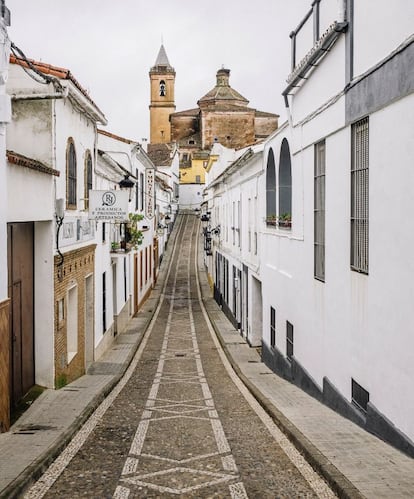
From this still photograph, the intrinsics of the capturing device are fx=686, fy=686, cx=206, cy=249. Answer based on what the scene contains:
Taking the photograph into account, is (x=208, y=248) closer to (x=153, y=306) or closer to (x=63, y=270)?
(x=153, y=306)

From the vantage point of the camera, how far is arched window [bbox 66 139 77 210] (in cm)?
1266

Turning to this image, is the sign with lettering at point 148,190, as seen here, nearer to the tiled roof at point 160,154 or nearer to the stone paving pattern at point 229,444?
the stone paving pattern at point 229,444

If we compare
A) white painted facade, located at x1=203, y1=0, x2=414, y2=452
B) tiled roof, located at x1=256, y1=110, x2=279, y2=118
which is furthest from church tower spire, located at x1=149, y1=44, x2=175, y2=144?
white painted facade, located at x1=203, y1=0, x2=414, y2=452

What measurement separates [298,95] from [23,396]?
7.05 metres

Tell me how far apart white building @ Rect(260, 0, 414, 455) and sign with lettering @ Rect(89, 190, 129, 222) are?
3.52 metres

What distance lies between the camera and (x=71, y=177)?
13070 mm

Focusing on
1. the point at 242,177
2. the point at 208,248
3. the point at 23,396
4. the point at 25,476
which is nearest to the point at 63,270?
the point at 23,396

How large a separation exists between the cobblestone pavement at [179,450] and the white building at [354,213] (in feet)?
4.07

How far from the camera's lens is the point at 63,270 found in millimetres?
12383

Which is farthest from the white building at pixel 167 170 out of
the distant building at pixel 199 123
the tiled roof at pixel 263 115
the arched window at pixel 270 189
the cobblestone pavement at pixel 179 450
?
the cobblestone pavement at pixel 179 450

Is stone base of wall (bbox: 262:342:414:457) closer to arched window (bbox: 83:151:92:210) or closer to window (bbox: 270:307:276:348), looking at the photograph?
window (bbox: 270:307:276:348)

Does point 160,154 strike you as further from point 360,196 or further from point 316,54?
point 360,196

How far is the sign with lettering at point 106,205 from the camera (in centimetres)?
1411

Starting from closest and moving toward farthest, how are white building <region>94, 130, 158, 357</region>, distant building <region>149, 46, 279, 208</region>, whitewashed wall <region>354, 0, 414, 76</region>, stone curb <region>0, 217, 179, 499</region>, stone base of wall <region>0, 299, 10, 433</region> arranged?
stone curb <region>0, 217, 179, 499</region> → whitewashed wall <region>354, 0, 414, 76</region> → stone base of wall <region>0, 299, 10, 433</region> → white building <region>94, 130, 158, 357</region> → distant building <region>149, 46, 279, 208</region>
